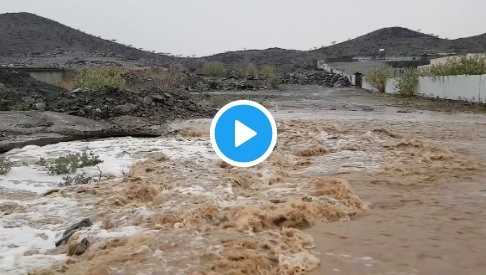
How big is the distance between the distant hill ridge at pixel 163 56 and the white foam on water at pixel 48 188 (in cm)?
4315

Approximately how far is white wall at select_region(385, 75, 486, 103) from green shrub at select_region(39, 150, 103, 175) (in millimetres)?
16492

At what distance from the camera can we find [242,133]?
12.6 feet

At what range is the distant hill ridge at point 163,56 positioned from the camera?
60062 mm

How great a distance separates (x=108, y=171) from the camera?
8617mm

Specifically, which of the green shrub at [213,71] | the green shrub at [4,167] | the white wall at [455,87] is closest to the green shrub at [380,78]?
the white wall at [455,87]

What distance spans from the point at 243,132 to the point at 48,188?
4568 mm

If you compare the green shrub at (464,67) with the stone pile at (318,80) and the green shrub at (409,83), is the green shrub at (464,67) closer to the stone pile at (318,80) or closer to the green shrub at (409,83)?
the green shrub at (409,83)

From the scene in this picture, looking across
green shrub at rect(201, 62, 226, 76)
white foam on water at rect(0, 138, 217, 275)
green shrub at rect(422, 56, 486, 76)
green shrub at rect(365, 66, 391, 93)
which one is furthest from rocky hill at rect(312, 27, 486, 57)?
white foam on water at rect(0, 138, 217, 275)

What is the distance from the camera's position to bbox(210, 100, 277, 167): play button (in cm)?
378

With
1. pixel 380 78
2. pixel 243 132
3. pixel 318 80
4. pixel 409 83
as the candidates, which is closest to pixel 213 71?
pixel 318 80

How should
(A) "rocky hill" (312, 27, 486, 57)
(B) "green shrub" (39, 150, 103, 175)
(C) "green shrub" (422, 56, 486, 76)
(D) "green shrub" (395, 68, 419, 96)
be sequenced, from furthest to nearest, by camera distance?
1. (A) "rocky hill" (312, 27, 486, 57)
2. (D) "green shrub" (395, 68, 419, 96)
3. (C) "green shrub" (422, 56, 486, 76)
4. (B) "green shrub" (39, 150, 103, 175)

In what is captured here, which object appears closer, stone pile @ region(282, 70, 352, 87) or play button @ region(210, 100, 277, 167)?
play button @ region(210, 100, 277, 167)

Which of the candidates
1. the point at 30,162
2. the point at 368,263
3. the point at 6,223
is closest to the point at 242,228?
the point at 368,263

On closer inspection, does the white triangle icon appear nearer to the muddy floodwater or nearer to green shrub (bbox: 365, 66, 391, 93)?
the muddy floodwater
